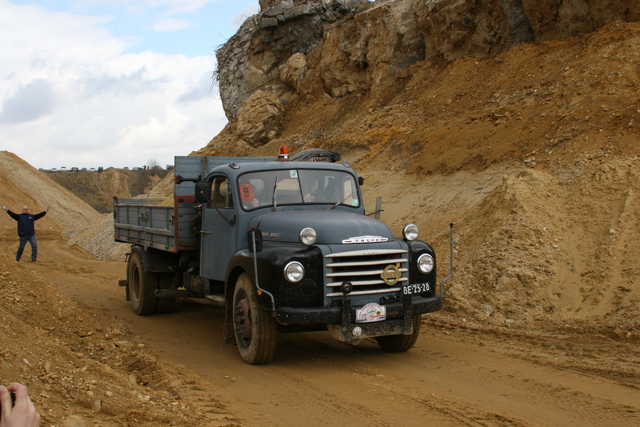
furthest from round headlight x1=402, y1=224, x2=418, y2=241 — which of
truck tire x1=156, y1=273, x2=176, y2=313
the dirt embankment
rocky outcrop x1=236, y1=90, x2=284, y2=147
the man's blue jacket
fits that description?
the dirt embankment

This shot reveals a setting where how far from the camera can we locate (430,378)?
252 inches

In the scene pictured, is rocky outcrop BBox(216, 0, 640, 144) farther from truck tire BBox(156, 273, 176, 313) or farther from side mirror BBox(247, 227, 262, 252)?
side mirror BBox(247, 227, 262, 252)

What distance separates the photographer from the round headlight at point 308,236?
6516 mm

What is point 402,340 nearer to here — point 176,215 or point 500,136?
point 176,215

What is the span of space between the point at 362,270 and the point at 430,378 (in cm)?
130

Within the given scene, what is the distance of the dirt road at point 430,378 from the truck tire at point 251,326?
0.17 m

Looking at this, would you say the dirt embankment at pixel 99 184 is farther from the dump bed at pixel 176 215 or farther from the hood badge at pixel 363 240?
the hood badge at pixel 363 240

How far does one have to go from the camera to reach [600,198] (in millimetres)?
11055

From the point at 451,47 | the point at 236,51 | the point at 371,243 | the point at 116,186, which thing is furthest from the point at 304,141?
the point at 116,186

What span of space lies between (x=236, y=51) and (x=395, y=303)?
Result: 2719cm

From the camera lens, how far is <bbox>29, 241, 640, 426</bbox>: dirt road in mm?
5254

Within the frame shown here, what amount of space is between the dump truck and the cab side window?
0.02 meters

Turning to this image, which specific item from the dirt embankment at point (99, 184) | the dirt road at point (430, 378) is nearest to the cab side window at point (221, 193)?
the dirt road at point (430, 378)

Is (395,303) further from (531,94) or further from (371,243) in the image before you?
(531,94)
